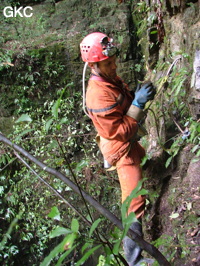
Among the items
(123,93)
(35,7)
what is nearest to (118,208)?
(123,93)

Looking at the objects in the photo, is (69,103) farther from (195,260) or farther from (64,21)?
(195,260)

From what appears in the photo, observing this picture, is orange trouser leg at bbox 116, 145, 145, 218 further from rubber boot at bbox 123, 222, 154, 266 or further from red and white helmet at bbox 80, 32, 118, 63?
red and white helmet at bbox 80, 32, 118, 63

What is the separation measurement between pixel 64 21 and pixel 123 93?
386cm

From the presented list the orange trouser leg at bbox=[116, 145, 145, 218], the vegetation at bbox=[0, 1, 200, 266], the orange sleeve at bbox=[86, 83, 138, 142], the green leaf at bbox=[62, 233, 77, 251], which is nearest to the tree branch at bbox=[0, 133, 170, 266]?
the green leaf at bbox=[62, 233, 77, 251]

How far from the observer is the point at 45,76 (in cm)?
558

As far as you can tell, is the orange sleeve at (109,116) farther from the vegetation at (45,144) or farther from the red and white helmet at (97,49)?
the vegetation at (45,144)

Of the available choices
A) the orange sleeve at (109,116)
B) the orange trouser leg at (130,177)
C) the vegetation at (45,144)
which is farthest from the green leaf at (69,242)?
the vegetation at (45,144)

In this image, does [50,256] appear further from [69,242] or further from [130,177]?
[130,177]

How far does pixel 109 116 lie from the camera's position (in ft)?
8.79

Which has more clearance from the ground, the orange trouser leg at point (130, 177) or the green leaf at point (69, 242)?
the green leaf at point (69, 242)

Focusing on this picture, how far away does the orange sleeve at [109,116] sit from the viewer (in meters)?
2.66

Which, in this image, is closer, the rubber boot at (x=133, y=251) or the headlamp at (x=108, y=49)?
the headlamp at (x=108, y=49)

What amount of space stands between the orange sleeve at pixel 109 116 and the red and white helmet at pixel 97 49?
0.31 metres

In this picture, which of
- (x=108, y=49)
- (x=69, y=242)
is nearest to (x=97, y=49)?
(x=108, y=49)
